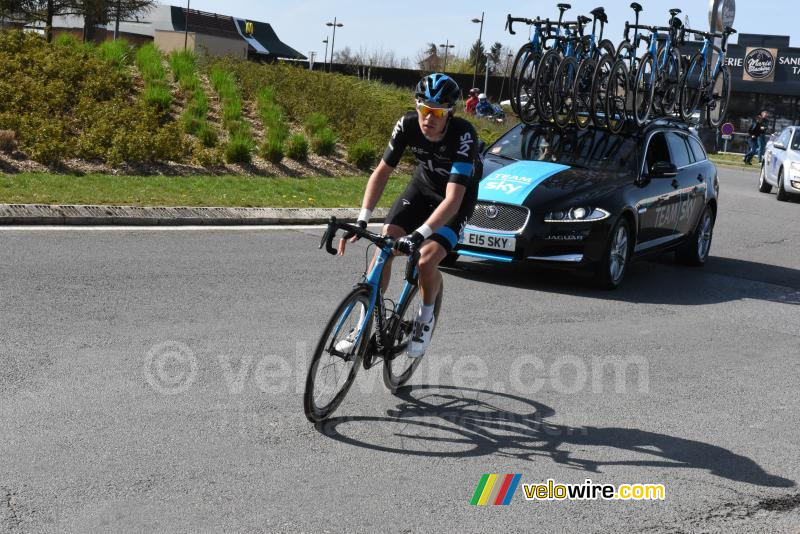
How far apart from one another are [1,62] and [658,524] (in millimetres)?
17729

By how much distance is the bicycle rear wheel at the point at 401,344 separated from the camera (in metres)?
6.45

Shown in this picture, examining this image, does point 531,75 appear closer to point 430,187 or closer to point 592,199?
point 592,199

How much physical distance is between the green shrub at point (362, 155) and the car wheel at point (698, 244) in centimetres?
793

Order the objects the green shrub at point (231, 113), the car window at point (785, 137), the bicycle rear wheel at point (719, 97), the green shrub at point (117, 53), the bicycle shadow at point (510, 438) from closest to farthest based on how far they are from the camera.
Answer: the bicycle shadow at point (510, 438)
the bicycle rear wheel at point (719, 97)
the green shrub at point (231, 113)
the green shrub at point (117, 53)
the car window at point (785, 137)

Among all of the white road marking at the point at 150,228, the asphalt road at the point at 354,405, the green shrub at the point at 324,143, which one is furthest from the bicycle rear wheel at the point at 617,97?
the green shrub at the point at 324,143

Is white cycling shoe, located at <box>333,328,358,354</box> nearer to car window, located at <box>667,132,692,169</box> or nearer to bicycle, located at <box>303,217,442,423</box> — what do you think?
bicycle, located at <box>303,217,442,423</box>

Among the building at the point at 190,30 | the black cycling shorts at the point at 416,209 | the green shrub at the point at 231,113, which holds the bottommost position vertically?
the green shrub at the point at 231,113

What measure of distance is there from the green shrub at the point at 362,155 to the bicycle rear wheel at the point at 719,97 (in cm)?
622

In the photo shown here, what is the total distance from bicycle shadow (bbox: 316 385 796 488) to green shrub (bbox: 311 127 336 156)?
1382 centimetres

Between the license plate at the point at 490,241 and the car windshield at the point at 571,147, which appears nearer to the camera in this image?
the license plate at the point at 490,241

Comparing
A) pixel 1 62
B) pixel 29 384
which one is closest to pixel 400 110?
pixel 1 62

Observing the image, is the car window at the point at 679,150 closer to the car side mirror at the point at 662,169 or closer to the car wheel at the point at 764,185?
the car side mirror at the point at 662,169

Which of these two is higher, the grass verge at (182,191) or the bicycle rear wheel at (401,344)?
the bicycle rear wheel at (401,344)

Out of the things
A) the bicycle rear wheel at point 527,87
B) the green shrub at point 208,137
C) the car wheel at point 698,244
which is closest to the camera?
the car wheel at point 698,244
